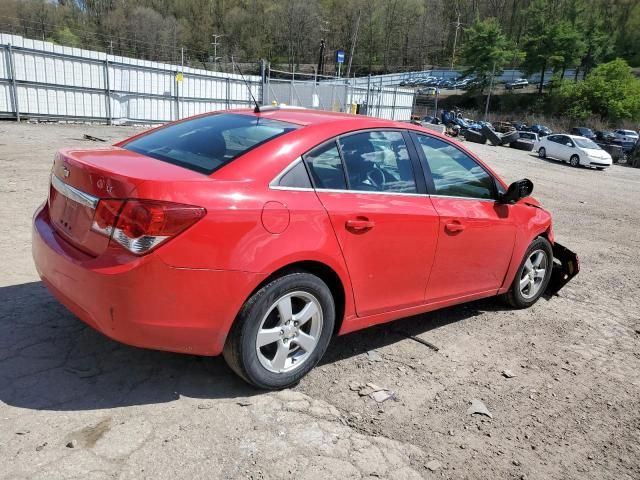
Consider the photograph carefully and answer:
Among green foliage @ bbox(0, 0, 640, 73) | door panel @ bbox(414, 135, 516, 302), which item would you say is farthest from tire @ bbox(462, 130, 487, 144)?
door panel @ bbox(414, 135, 516, 302)

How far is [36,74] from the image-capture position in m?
17.8

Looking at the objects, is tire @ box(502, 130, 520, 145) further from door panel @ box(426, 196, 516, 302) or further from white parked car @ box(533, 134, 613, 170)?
door panel @ box(426, 196, 516, 302)

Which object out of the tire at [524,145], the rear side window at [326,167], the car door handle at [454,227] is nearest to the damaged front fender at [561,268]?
the car door handle at [454,227]

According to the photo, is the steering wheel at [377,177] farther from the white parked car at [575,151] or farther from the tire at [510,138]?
the tire at [510,138]

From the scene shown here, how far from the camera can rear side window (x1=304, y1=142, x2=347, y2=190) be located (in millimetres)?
3039

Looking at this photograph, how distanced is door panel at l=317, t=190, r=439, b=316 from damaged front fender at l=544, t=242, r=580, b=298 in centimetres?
227

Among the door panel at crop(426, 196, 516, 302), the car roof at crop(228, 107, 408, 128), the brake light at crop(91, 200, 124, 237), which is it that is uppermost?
the car roof at crop(228, 107, 408, 128)

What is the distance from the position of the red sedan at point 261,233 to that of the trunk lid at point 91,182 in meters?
0.01

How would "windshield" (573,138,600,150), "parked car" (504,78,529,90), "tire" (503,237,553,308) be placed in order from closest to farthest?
"tire" (503,237,553,308)
"windshield" (573,138,600,150)
"parked car" (504,78,529,90)

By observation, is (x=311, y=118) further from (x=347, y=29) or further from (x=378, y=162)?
(x=347, y=29)

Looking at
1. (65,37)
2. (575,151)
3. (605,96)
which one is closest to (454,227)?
(575,151)

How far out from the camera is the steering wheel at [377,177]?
3338 mm

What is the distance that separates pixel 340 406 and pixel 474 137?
33467mm

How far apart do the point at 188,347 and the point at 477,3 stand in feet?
502
